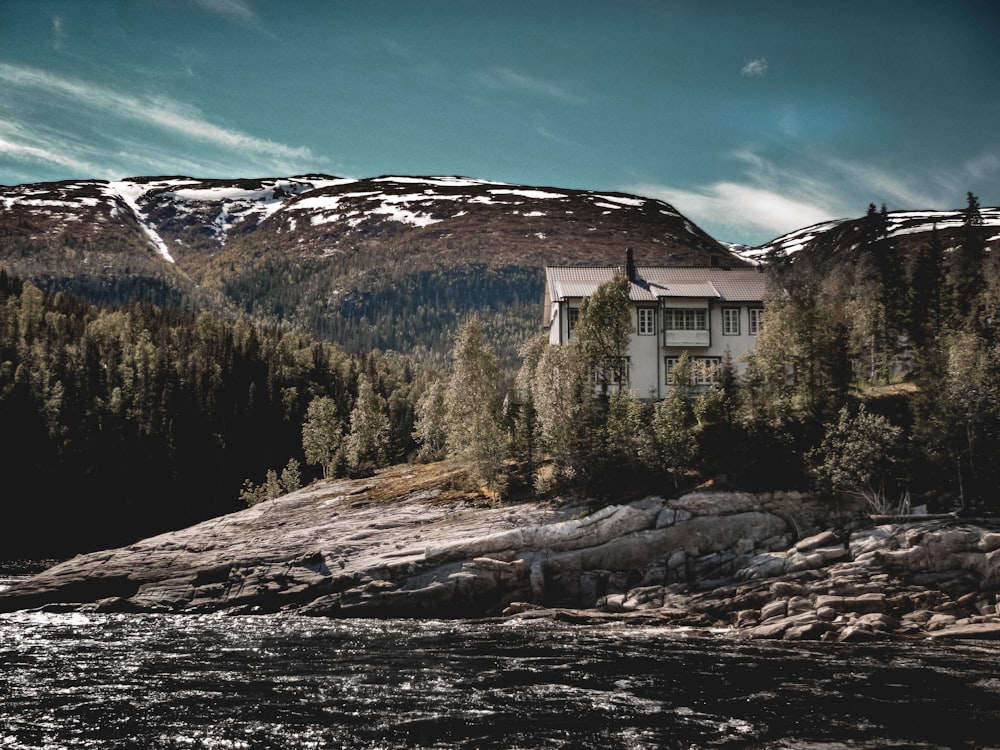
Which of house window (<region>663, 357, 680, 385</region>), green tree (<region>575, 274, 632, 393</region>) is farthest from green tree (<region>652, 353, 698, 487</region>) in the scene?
house window (<region>663, 357, 680, 385</region>)

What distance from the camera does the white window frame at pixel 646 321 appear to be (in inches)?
2494

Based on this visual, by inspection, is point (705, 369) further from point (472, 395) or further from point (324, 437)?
point (324, 437)

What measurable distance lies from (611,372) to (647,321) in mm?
6035

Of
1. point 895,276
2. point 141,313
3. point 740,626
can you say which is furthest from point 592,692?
point 141,313

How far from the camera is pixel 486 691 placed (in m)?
24.8

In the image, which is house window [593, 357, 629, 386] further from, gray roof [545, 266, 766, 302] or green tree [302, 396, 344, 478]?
green tree [302, 396, 344, 478]

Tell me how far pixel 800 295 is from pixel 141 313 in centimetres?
11783

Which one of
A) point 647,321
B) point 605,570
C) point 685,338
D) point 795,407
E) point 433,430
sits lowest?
point 605,570

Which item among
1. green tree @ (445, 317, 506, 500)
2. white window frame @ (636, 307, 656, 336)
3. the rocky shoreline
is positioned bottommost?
the rocky shoreline

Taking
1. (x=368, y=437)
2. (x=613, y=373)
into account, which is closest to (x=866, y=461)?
(x=613, y=373)

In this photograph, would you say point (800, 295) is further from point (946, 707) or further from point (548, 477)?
point (946, 707)

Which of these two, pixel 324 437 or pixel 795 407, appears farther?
pixel 324 437

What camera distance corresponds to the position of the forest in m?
45.9

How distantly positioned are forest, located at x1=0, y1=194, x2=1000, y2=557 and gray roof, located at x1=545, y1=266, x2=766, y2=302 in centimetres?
267
